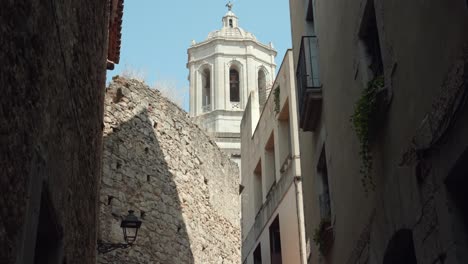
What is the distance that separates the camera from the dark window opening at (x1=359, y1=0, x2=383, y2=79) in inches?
262

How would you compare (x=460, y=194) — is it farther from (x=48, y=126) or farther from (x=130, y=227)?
(x=130, y=227)

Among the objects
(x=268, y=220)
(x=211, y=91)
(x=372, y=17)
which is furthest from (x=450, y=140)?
(x=211, y=91)

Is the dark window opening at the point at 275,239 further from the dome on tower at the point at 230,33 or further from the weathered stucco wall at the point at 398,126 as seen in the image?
the dome on tower at the point at 230,33

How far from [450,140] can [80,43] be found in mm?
3113

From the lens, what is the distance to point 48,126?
442cm

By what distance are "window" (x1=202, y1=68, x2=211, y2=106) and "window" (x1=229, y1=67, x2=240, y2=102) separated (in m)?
1.37

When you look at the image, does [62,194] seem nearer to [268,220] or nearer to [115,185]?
[115,185]

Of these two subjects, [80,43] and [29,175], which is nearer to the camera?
[29,175]

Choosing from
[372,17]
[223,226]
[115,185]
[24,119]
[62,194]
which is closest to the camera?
[24,119]

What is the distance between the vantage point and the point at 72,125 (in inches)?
219

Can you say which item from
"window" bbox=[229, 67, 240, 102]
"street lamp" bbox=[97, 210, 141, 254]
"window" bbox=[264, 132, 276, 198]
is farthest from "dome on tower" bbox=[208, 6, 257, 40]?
"street lamp" bbox=[97, 210, 141, 254]

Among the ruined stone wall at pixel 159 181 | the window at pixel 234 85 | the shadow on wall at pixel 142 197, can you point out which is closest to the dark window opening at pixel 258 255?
the ruined stone wall at pixel 159 181

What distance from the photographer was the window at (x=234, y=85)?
43688 mm

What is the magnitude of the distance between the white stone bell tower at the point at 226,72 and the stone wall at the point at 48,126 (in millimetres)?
34131
